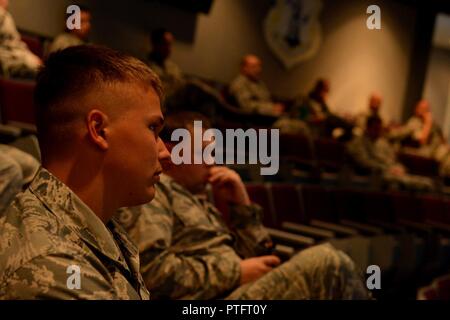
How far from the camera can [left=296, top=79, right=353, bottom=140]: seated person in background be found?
1928mm

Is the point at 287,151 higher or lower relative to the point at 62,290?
lower

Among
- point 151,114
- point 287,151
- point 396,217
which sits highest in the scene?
point 151,114

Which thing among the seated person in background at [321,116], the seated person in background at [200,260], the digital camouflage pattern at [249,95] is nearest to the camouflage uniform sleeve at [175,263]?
the seated person in background at [200,260]

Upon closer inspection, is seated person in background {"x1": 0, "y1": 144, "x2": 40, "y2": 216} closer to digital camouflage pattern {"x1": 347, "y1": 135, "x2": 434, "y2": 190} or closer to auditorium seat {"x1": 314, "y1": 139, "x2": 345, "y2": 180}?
auditorium seat {"x1": 314, "y1": 139, "x2": 345, "y2": 180}

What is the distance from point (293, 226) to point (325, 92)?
128 cm

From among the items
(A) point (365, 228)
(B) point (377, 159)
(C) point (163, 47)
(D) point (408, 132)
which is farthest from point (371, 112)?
(A) point (365, 228)

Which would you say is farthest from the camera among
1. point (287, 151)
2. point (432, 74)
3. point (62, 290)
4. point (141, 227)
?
Result: point (432, 74)

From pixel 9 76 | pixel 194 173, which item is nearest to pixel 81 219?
pixel 194 173

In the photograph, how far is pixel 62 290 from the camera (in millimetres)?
222

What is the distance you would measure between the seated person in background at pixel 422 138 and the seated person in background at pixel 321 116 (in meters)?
0.42

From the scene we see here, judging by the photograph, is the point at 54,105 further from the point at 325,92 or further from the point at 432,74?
the point at 432,74

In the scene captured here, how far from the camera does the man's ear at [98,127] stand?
0.89 feet

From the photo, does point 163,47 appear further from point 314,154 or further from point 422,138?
point 422,138

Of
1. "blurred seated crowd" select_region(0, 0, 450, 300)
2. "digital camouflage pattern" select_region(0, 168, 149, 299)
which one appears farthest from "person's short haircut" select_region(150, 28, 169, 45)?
"digital camouflage pattern" select_region(0, 168, 149, 299)
